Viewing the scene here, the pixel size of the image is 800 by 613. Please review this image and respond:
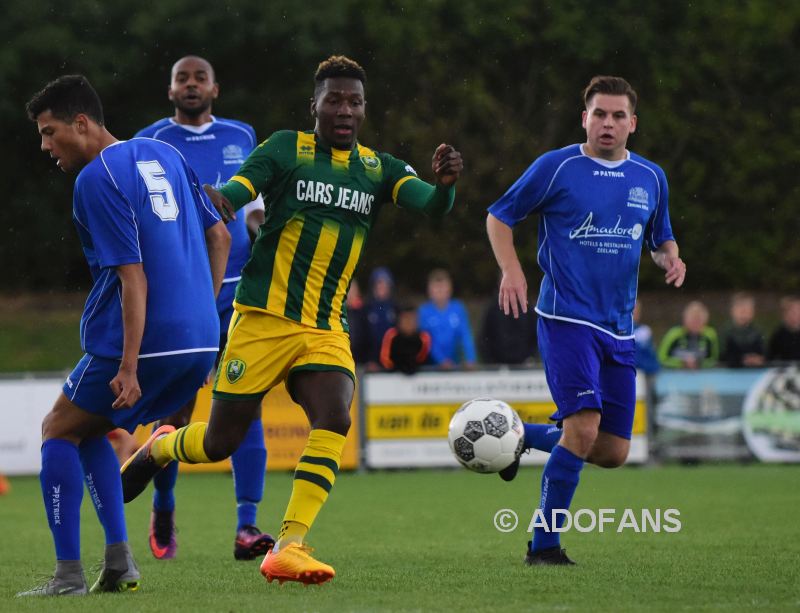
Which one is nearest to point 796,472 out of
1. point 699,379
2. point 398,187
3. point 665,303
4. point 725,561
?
point 699,379

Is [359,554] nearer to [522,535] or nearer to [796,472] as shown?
[522,535]

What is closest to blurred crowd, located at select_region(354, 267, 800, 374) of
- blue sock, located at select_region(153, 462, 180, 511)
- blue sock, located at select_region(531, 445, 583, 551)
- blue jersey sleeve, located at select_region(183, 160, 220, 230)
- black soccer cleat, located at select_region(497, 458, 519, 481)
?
black soccer cleat, located at select_region(497, 458, 519, 481)

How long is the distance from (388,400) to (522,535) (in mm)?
6648

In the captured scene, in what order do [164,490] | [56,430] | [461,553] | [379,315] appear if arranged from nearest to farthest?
[56,430]
[461,553]
[164,490]
[379,315]

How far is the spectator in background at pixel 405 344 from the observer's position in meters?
15.2

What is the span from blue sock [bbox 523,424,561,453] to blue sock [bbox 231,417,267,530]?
147cm

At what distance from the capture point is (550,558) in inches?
282

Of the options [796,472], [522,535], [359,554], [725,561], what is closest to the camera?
[725,561]

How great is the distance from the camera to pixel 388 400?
50.8ft

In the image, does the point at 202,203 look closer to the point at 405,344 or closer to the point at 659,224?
the point at 659,224

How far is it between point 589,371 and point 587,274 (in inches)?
19.6

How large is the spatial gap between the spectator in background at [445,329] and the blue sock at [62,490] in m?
10.2

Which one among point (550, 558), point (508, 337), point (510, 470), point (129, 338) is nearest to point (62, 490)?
point (129, 338)

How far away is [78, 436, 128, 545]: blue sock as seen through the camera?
20.8ft
